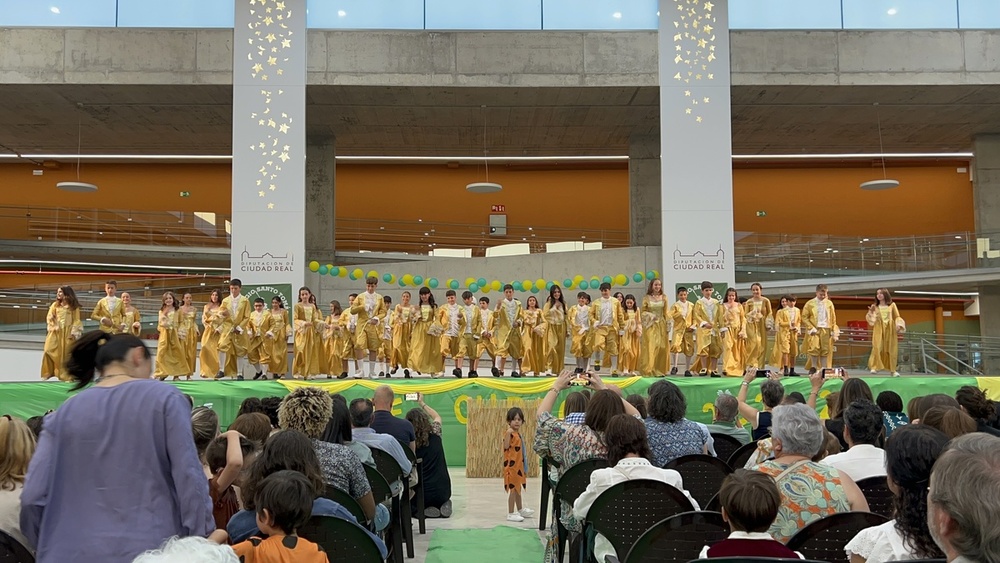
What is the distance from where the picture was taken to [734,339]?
14.4 meters

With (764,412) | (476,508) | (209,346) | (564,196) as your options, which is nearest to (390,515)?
(764,412)

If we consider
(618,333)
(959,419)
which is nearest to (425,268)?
(618,333)

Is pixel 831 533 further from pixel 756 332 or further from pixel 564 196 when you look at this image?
pixel 564 196

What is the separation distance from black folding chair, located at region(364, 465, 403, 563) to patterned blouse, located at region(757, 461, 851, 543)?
207 centimetres

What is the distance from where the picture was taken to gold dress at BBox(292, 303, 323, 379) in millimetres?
14539

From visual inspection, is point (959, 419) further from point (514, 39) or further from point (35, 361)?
point (35, 361)

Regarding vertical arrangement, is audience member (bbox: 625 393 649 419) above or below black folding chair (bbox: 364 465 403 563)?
above

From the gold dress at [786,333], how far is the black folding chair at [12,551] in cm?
1317

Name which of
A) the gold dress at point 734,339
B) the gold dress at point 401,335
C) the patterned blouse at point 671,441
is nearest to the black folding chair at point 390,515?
the patterned blouse at point 671,441

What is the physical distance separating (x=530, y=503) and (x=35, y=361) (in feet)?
41.8

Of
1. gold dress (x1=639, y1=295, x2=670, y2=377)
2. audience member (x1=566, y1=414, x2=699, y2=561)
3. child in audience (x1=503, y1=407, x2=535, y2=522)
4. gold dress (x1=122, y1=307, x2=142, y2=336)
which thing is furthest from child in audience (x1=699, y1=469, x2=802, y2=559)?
gold dress (x1=122, y1=307, x2=142, y2=336)

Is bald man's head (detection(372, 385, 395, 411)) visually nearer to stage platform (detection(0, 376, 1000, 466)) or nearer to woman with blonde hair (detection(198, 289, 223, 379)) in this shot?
stage platform (detection(0, 376, 1000, 466))

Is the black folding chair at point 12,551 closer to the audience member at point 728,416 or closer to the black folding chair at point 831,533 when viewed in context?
the black folding chair at point 831,533

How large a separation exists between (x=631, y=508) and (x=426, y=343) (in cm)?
1126
